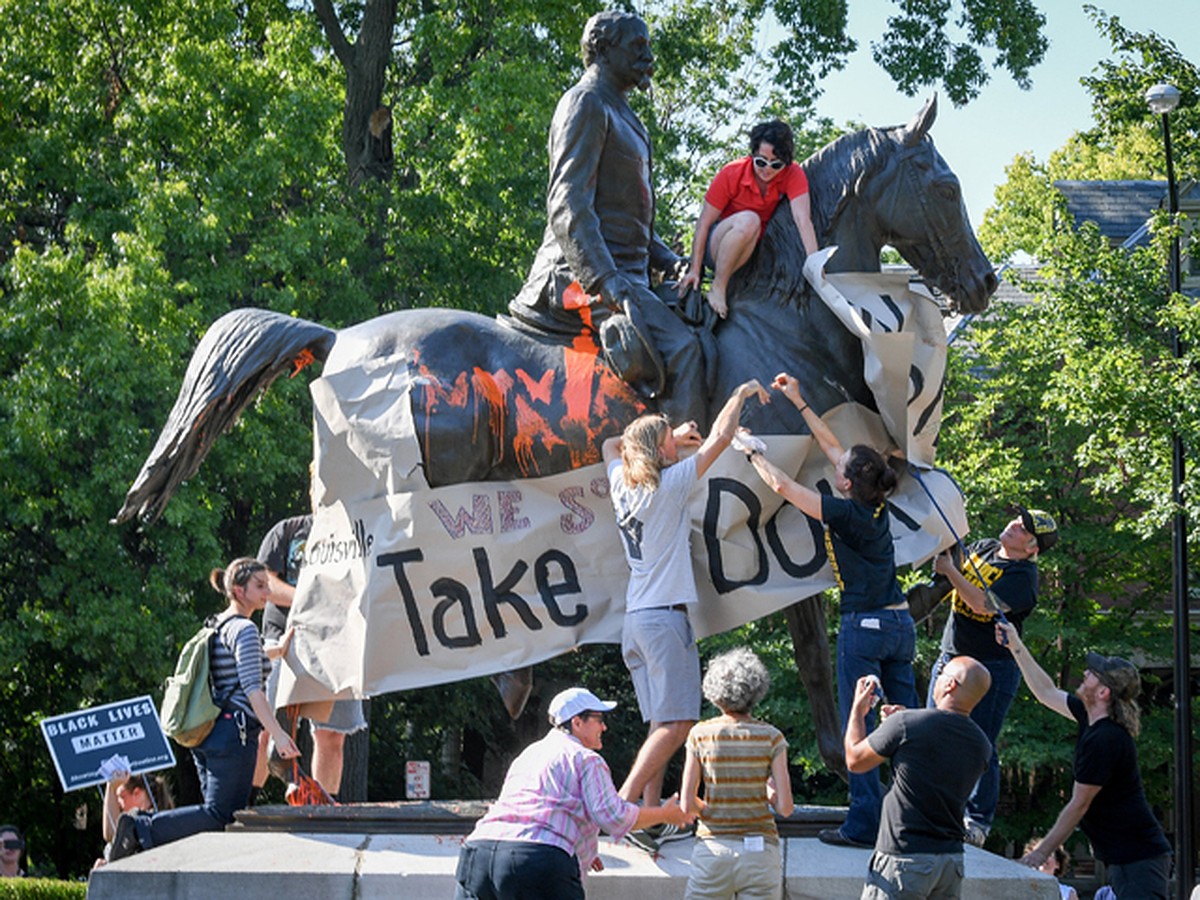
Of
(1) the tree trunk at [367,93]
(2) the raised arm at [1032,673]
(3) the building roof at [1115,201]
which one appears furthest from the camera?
(3) the building roof at [1115,201]

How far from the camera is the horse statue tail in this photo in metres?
8.24

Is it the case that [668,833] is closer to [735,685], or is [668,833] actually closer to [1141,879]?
[735,685]

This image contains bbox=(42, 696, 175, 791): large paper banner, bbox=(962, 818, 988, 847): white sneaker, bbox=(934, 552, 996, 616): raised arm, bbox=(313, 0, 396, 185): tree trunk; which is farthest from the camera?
bbox=(313, 0, 396, 185): tree trunk

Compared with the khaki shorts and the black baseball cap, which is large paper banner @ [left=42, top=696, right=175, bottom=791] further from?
the black baseball cap

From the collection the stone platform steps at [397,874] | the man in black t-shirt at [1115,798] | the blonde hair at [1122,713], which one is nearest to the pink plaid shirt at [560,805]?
the stone platform steps at [397,874]

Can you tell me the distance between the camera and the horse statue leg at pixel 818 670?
25.4ft

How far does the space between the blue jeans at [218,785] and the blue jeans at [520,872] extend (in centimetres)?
270

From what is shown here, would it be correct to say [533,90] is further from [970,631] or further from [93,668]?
[970,631]

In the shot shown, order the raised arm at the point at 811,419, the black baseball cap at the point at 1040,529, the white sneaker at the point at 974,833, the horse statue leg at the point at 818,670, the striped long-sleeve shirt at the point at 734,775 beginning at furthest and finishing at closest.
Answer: the black baseball cap at the point at 1040,529
the white sneaker at the point at 974,833
the horse statue leg at the point at 818,670
the raised arm at the point at 811,419
the striped long-sleeve shirt at the point at 734,775

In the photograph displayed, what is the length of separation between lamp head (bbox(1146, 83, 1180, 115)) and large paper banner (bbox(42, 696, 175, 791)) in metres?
12.1

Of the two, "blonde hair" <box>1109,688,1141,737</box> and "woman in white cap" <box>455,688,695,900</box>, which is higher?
"blonde hair" <box>1109,688,1141,737</box>

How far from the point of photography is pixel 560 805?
5766 mm

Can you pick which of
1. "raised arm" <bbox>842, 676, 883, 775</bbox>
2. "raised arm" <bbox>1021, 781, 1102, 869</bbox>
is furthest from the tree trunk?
"raised arm" <bbox>842, 676, 883, 775</bbox>

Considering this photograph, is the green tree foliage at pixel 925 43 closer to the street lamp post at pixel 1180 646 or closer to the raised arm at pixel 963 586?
the street lamp post at pixel 1180 646
